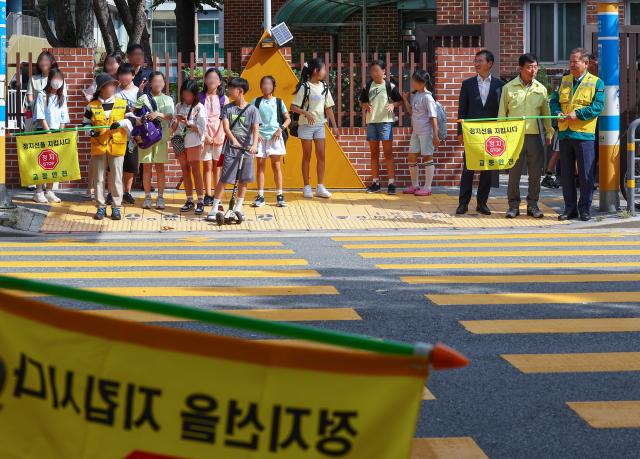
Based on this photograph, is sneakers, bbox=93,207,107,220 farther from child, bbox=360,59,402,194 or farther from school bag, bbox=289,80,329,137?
child, bbox=360,59,402,194

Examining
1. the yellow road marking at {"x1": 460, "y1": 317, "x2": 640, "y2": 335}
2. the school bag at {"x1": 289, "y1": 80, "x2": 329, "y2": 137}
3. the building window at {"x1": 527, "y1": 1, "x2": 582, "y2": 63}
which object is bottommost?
the yellow road marking at {"x1": 460, "y1": 317, "x2": 640, "y2": 335}

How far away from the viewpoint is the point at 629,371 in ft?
23.8

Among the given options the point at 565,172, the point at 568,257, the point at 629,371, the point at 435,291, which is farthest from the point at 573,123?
the point at 629,371

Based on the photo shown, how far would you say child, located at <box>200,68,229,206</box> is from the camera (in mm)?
15945

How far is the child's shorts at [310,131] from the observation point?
17312mm

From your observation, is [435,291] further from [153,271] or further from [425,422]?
[425,422]

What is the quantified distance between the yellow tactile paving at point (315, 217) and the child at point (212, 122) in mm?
663

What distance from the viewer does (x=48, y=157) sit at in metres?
15.9

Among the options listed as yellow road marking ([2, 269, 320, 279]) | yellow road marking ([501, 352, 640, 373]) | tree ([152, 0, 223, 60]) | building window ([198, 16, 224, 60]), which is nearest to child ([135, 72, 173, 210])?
yellow road marking ([2, 269, 320, 279])

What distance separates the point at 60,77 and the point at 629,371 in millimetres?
11515

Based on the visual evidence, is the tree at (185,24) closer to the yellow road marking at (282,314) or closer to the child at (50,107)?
the child at (50,107)

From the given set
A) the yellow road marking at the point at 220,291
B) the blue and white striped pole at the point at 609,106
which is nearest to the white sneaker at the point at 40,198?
the yellow road marking at the point at 220,291

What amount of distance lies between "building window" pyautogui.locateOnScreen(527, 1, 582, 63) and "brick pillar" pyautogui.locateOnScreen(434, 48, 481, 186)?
8968 mm

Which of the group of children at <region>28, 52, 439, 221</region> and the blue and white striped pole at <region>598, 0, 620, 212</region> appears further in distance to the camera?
the blue and white striped pole at <region>598, 0, 620, 212</region>
